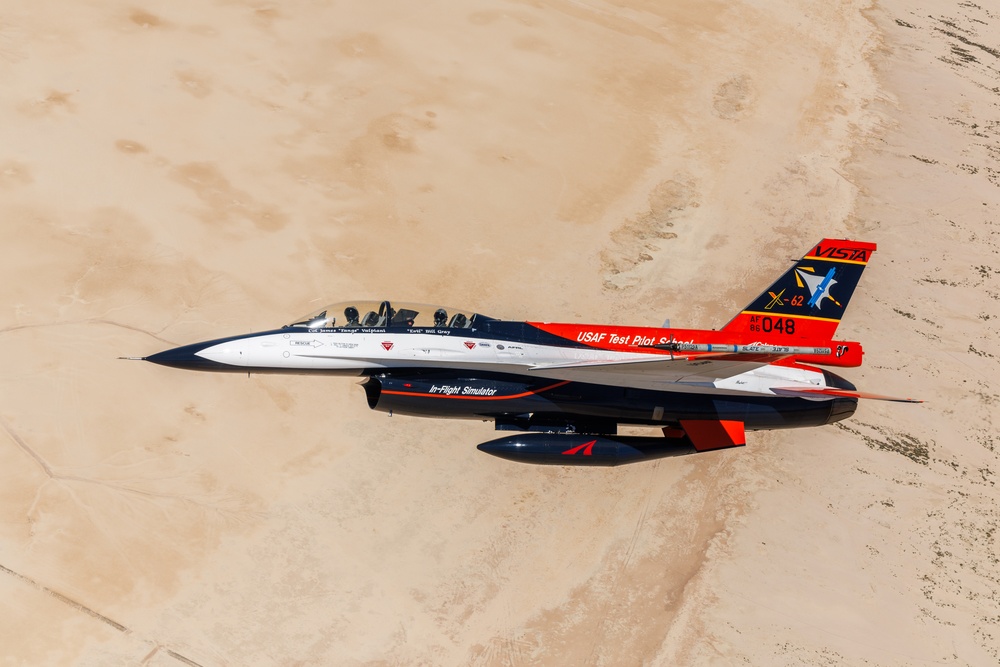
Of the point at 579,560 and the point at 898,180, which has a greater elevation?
the point at 898,180

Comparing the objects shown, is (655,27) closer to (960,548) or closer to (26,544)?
(960,548)

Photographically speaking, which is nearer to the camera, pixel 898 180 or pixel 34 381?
pixel 34 381

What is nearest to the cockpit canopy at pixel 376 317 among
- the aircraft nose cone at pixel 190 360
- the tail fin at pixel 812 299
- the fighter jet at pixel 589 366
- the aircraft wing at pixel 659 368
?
the fighter jet at pixel 589 366

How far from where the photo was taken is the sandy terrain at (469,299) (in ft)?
60.8

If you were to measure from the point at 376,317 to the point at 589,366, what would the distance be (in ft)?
14.7

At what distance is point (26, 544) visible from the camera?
17922 mm

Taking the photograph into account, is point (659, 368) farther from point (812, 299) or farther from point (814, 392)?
point (812, 299)

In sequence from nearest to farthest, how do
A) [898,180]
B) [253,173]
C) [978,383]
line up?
[978,383] < [253,173] < [898,180]

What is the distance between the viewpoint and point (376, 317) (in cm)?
1786

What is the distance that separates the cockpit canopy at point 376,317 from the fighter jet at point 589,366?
0.09 feet

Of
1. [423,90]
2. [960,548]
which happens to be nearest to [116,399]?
[423,90]

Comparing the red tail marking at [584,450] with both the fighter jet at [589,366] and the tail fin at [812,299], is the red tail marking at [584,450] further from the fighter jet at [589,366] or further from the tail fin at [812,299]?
the tail fin at [812,299]

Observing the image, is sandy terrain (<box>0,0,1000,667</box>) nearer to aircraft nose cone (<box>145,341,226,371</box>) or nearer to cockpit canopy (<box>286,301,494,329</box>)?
aircraft nose cone (<box>145,341,226,371</box>)

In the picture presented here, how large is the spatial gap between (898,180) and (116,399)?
23385 millimetres
